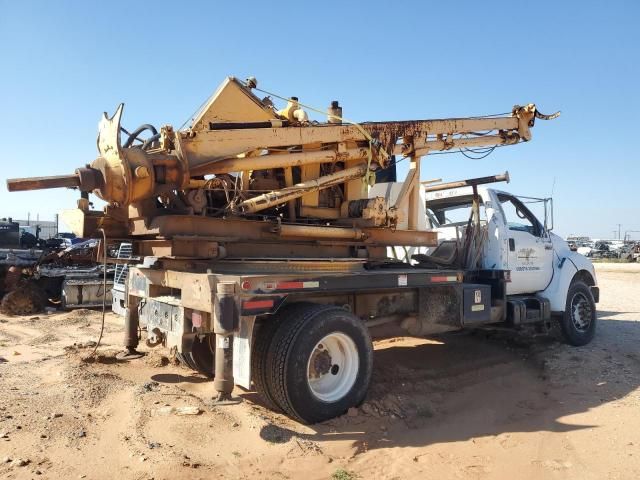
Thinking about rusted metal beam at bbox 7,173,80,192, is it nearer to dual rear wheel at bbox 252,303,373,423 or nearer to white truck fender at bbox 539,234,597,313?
dual rear wheel at bbox 252,303,373,423

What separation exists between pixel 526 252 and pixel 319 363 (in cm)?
426

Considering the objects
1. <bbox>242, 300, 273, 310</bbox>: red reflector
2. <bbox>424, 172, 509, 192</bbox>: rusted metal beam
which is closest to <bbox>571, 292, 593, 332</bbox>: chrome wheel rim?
<bbox>424, 172, 509, 192</bbox>: rusted metal beam

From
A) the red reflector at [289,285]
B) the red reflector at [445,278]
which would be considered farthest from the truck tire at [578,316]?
the red reflector at [289,285]

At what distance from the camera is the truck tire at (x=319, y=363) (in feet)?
15.5

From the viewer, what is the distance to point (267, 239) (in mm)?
5660

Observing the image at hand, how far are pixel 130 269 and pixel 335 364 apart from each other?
2.78m

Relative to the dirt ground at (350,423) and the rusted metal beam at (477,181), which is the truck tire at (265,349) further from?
the rusted metal beam at (477,181)

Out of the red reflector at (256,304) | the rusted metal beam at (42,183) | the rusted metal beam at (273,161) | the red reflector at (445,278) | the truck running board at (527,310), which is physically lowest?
the truck running board at (527,310)

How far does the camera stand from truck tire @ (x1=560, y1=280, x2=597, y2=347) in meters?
8.27

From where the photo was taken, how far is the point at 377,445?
4551 mm

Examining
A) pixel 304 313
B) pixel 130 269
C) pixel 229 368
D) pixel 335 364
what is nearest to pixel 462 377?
pixel 335 364

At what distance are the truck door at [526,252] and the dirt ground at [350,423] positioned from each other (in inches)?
41.8

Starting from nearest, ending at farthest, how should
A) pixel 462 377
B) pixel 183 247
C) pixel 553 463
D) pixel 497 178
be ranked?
pixel 553 463
pixel 183 247
pixel 462 377
pixel 497 178

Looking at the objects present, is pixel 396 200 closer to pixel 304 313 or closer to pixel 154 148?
pixel 304 313
